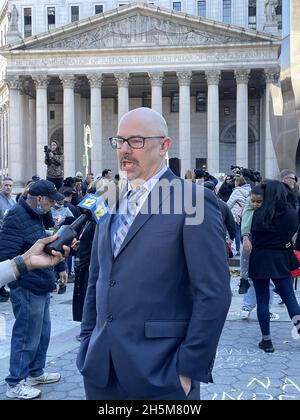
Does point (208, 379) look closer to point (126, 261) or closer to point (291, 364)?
point (126, 261)

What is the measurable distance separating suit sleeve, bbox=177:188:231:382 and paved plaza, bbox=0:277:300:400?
2637 mm

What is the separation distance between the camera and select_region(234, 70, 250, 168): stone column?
4394 cm

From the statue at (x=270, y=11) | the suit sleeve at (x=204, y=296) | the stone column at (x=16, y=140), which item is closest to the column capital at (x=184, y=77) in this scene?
the statue at (x=270, y=11)

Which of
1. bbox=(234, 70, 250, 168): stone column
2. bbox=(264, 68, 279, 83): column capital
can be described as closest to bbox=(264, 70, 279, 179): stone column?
bbox=(264, 68, 279, 83): column capital

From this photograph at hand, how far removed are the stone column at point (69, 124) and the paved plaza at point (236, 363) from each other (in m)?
37.6

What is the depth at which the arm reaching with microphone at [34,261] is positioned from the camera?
2.86 m

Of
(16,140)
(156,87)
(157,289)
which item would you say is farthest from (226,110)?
(157,289)

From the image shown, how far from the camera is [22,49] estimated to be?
44.9m

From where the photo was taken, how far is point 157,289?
9.21 ft

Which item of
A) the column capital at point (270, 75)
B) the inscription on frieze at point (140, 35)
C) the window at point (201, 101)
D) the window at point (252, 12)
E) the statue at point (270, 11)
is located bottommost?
the window at point (201, 101)

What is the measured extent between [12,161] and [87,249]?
1654 inches

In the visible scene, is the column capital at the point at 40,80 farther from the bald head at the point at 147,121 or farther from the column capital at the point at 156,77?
the bald head at the point at 147,121

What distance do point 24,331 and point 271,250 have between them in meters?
3.13
